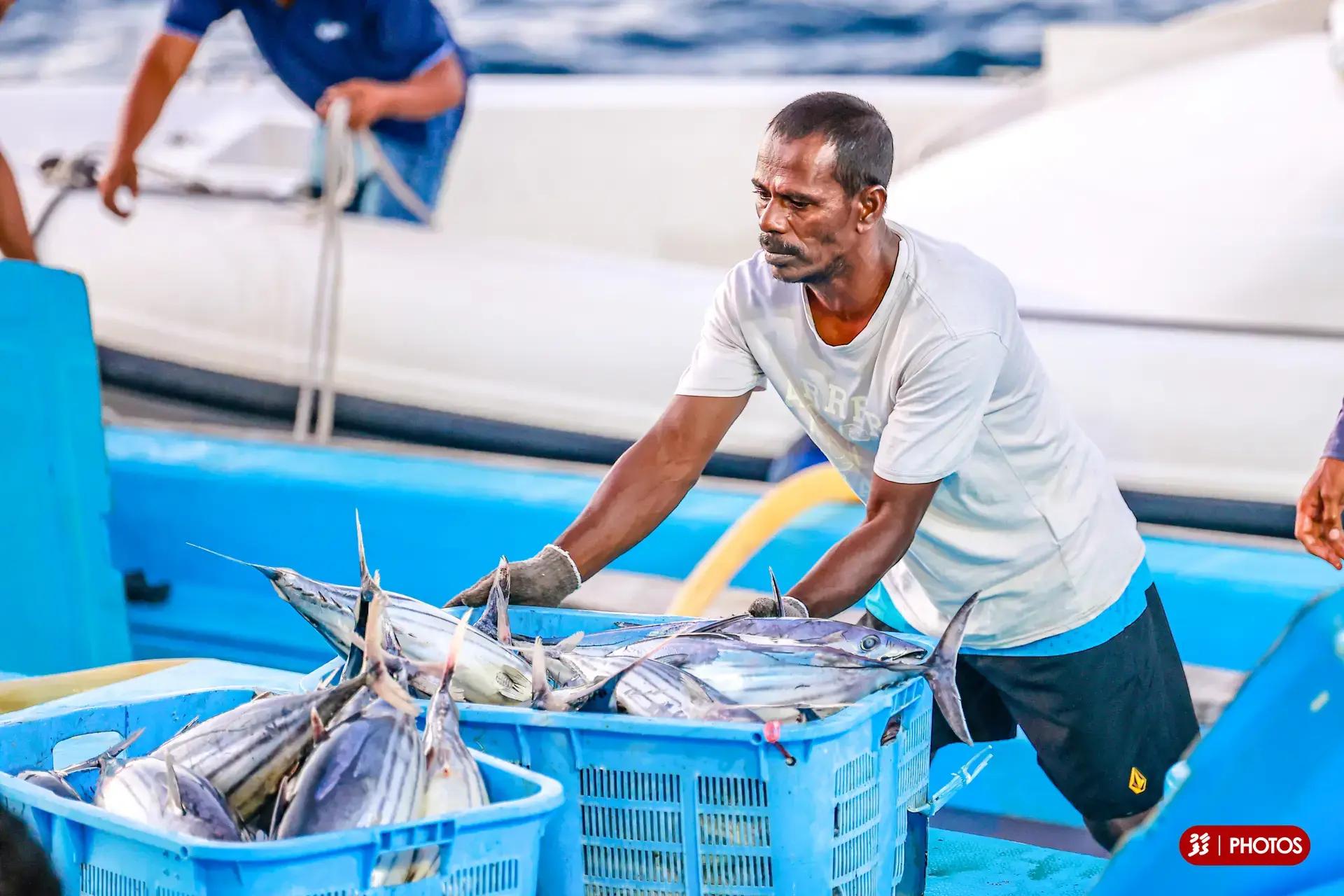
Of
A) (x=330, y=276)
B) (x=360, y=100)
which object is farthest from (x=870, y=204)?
(x=330, y=276)

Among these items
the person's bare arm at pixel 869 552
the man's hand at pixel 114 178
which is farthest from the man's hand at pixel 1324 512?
the man's hand at pixel 114 178

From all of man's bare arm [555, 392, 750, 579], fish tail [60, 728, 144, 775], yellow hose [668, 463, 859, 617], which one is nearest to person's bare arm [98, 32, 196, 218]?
yellow hose [668, 463, 859, 617]

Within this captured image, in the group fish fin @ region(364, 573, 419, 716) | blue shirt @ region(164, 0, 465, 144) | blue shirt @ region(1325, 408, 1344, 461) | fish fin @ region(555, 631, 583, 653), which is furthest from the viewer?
blue shirt @ region(164, 0, 465, 144)

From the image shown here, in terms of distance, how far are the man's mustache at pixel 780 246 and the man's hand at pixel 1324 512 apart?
2.60ft

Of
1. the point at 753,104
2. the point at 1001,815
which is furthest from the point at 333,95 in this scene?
the point at 1001,815

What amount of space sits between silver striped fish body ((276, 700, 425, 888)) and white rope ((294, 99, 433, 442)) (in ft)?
9.62

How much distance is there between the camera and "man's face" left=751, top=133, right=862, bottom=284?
64.2 inches

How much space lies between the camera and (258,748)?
127cm

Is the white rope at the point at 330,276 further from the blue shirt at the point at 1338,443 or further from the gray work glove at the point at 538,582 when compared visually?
the blue shirt at the point at 1338,443

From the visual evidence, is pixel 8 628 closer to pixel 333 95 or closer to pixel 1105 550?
pixel 333 95

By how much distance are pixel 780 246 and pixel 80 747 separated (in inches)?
37.8

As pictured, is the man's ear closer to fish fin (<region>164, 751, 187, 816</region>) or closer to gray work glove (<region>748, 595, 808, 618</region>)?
gray work glove (<region>748, 595, 808, 618</region>)

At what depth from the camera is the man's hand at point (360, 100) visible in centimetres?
394

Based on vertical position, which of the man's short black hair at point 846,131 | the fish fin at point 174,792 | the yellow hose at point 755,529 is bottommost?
the yellow hose at point 755,529
